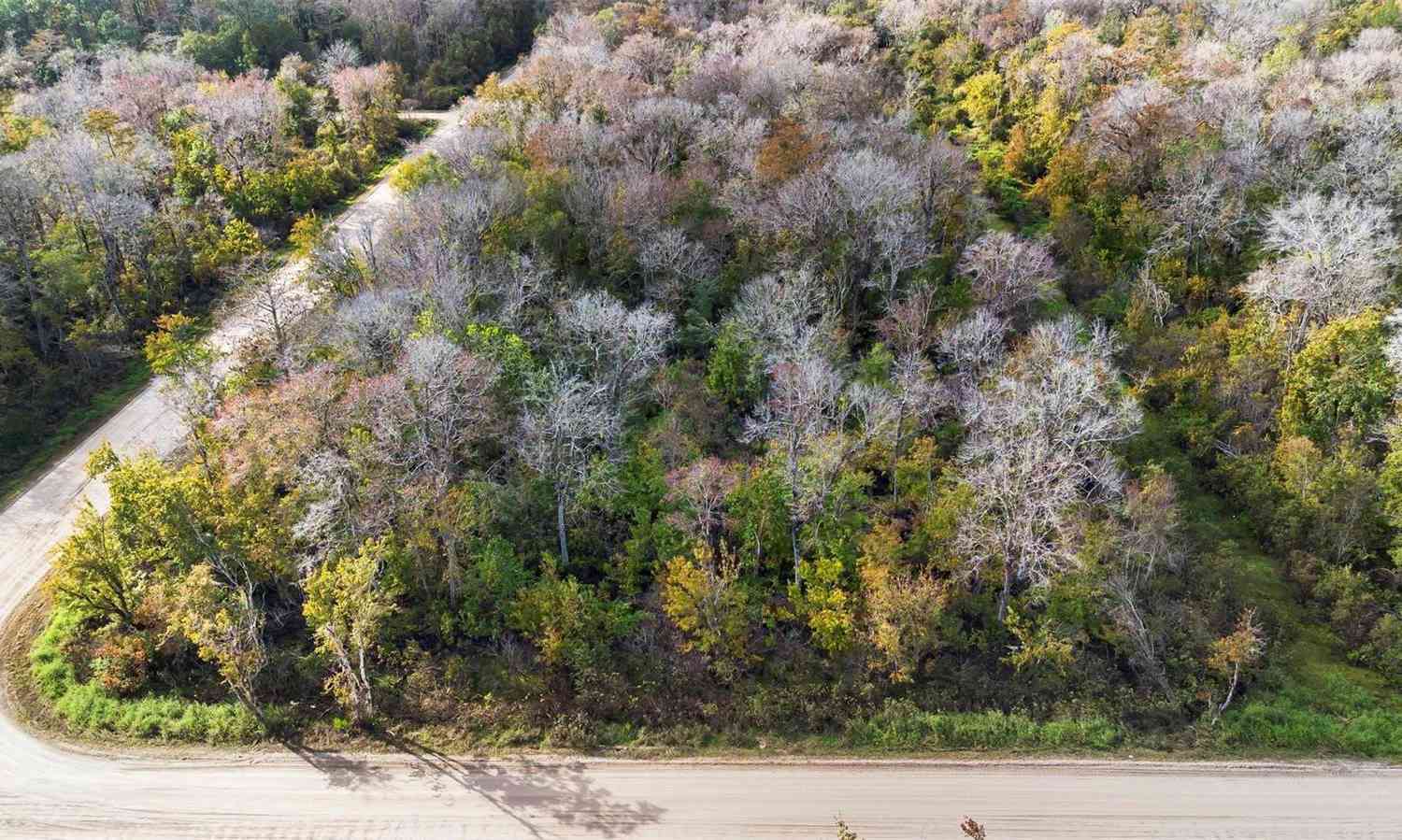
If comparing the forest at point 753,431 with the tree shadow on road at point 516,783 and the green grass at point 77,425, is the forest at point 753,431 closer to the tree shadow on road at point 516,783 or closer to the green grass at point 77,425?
the tree shadow on road at point 516,783

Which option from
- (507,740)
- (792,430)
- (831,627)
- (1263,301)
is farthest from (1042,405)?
(507,740)

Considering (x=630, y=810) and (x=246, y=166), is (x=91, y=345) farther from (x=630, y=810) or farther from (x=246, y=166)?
(x=630, y=810)

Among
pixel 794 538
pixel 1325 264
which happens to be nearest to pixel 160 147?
pixel 794 538

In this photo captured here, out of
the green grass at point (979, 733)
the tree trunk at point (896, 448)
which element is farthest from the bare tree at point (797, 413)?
the green grass at point (979, 733)

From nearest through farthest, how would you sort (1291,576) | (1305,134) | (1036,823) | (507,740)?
(1036,823)
(507,740)
(1291,576)
(1305,134)

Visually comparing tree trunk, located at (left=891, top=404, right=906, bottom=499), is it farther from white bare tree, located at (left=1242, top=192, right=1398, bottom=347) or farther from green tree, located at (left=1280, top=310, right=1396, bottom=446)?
white bare tree, located at (left=1242, top=192, right=1398, bottom=347)

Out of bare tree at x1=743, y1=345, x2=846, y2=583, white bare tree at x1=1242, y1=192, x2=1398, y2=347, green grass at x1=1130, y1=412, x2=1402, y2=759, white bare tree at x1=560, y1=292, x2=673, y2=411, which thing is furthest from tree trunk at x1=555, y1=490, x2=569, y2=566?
white bare tree at x1=1242, y1=192, x2=1398, y2=347
